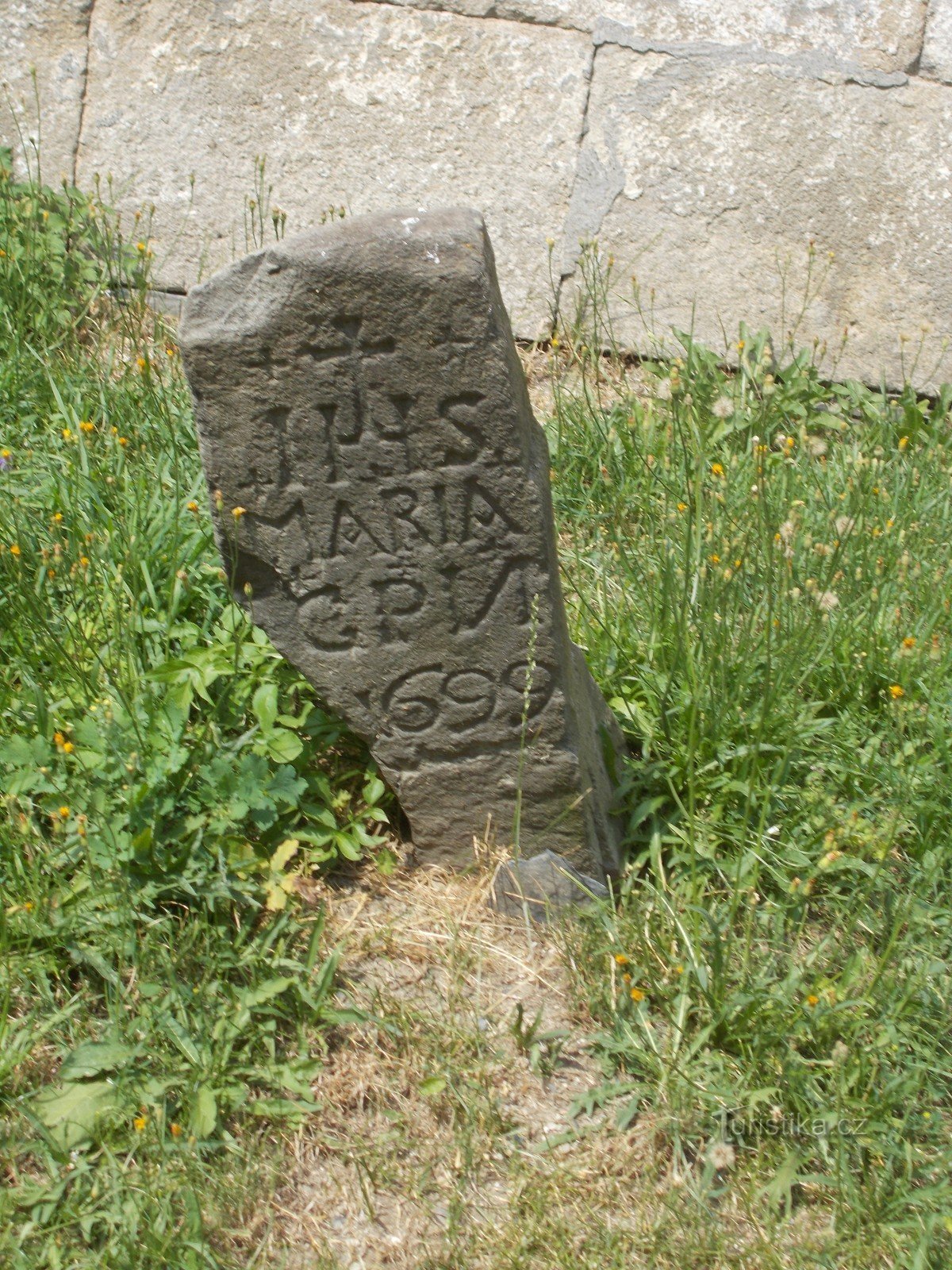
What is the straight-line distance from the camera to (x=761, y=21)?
13.0 feet

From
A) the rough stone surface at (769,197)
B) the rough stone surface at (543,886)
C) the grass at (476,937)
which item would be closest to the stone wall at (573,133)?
the rough stone surface at (769,197)

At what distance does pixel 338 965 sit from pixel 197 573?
98 cm

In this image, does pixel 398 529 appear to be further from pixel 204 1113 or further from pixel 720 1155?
pixel 720 1155

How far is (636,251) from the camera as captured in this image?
13.3 feet

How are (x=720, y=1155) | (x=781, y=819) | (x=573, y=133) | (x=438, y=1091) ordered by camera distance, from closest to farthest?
(x=720, y=1155) → (x=438, y=1091) → (x=781, y=819) → (x=573, y=133)

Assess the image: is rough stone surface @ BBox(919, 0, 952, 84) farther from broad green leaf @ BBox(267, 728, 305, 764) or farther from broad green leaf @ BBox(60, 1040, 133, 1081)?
broad green leaf @ BBox(60, 1040, 133, 1081)

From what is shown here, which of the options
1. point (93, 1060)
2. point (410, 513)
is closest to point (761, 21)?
point (410, 513)

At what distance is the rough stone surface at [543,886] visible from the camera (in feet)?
7.89

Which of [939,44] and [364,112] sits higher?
[939,44]

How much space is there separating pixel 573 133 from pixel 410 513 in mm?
2437

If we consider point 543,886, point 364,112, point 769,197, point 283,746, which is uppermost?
point 364,112

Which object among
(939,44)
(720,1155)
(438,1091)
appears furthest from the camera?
(939,44)

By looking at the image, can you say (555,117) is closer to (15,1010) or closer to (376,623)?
(376,623)

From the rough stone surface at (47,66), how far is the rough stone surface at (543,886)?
312cm
